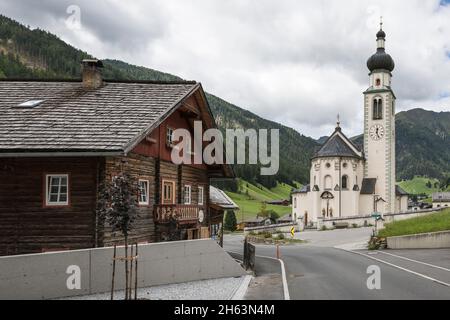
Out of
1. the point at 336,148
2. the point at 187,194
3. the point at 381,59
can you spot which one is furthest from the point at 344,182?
the point at 187,194

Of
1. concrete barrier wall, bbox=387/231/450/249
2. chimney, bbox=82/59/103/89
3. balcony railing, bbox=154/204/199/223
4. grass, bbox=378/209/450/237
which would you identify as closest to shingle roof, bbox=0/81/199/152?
chimney, bbox=82/59/103/89

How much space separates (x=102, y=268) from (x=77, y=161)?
4034 millimetres

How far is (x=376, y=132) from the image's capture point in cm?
7125

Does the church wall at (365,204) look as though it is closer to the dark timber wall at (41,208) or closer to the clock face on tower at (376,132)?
the clock face on tower at (376,132)

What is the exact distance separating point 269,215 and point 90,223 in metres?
102

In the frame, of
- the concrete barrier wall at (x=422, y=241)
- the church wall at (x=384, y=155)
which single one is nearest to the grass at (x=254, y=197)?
the church wall at (x=384, y=155)

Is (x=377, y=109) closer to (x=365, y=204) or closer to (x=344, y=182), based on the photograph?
(x=344, y=182)

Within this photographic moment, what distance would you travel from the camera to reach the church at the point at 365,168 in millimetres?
67188

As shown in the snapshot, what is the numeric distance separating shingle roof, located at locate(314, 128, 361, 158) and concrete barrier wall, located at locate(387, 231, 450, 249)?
34064 mm

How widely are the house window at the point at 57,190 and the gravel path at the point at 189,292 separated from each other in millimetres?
3940

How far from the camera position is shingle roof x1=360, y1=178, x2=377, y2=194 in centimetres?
6794

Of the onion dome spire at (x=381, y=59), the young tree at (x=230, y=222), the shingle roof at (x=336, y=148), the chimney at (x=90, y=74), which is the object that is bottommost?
the young tree at (x=230, y=222)
